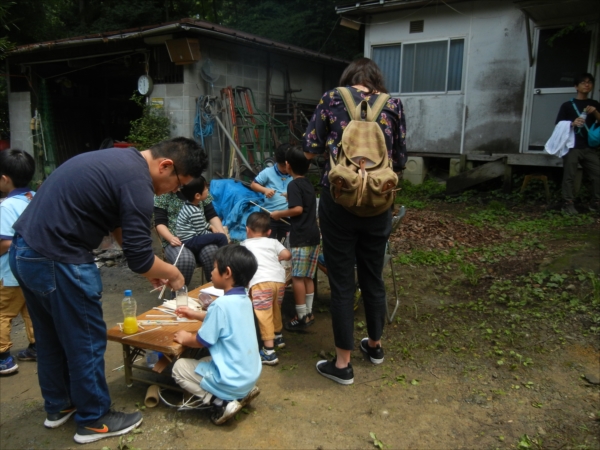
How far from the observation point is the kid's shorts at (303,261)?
13.5ft

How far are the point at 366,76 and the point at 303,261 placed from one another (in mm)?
1630

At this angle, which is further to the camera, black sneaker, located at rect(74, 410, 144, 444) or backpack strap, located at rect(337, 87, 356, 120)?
backpack strap, located at rect(337, 87, 356, 120)

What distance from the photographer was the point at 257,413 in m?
3.01

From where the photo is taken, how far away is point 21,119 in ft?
39.1

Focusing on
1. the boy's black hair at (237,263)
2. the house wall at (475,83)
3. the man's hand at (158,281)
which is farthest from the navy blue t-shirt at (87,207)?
the house wall at (475,83)

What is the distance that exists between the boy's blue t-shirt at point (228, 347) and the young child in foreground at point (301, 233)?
135cm

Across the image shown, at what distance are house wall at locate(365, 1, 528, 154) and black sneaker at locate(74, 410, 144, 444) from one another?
9303mm

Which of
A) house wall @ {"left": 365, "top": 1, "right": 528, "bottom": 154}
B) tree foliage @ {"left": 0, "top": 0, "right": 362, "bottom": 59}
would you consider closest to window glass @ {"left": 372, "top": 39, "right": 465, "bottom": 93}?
house wall @ {"left": 365, "top": 1, "right": 528, "bottom": 154}

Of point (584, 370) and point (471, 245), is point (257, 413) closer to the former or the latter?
point (584, 370)

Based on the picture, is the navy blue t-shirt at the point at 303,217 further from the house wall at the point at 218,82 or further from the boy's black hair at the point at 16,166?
the house wall at the point at 218,82

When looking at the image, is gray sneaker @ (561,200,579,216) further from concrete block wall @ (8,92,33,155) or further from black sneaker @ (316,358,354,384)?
A: concrete block wall @ (8,92,33,155)

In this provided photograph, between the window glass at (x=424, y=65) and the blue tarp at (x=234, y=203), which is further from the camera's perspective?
the window glass at (x=424, y=65)

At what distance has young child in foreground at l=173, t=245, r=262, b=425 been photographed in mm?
2754

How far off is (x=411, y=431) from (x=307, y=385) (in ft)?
2.58
